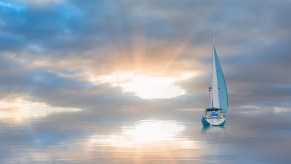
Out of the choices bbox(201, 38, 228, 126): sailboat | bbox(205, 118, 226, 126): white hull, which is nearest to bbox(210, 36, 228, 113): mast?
bbox(201, 38, 228, 126): sailboat

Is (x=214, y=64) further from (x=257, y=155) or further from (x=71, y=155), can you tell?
(x=71, y=155)

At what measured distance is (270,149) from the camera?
69.4 meters

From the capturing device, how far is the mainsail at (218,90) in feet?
365

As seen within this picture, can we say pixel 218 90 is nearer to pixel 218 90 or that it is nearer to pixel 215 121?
pixel 218 90

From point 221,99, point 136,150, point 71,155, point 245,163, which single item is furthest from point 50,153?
point 221,99

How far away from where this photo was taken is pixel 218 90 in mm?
112625

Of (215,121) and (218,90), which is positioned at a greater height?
(218,90)

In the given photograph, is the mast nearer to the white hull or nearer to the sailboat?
the sailboat

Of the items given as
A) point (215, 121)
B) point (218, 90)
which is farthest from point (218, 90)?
point (215, 121)

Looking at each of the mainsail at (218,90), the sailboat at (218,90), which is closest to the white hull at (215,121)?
the sailboat at (218,90)

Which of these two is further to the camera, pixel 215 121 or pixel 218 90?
pixel 218 90

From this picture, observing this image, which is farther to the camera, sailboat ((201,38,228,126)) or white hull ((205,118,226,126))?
sailboat ((201,38,228,126))

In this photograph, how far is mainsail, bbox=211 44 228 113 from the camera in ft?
365

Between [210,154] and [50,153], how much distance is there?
83.1ft
